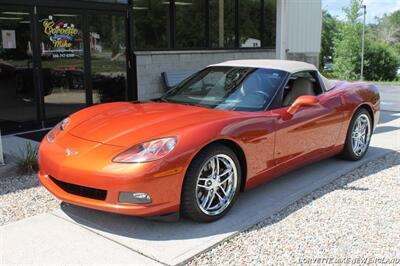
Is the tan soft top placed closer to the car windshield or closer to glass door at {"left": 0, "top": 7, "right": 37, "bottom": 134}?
the car windshield

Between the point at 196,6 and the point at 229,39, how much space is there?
1.47m

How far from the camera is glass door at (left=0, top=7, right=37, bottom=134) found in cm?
761

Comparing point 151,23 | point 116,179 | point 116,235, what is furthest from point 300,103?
point 151,23

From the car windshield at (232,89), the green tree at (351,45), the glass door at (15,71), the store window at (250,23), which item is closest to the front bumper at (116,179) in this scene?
the car windshield at (232,89)

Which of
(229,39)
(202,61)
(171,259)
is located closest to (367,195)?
(171,259)

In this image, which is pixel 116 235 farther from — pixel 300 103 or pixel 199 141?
pixel 300 103

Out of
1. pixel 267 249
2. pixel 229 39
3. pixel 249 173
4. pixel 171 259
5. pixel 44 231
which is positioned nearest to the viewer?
pixel 171 259

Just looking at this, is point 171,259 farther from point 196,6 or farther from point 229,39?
point 229,39

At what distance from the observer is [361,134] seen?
6.25 meters

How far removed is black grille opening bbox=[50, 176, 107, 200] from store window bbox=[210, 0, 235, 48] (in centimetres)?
823

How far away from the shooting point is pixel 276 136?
4594 millimetres

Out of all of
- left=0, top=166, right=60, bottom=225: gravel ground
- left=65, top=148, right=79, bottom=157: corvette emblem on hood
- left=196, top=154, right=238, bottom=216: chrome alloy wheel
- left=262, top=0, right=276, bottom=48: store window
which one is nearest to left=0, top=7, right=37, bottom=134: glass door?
left=0, top=166, right=60, bottom=225: gravel ground

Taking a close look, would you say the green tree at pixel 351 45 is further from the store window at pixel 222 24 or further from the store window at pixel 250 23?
the store window at pixel 222 24

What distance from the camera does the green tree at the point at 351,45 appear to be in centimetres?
3108
